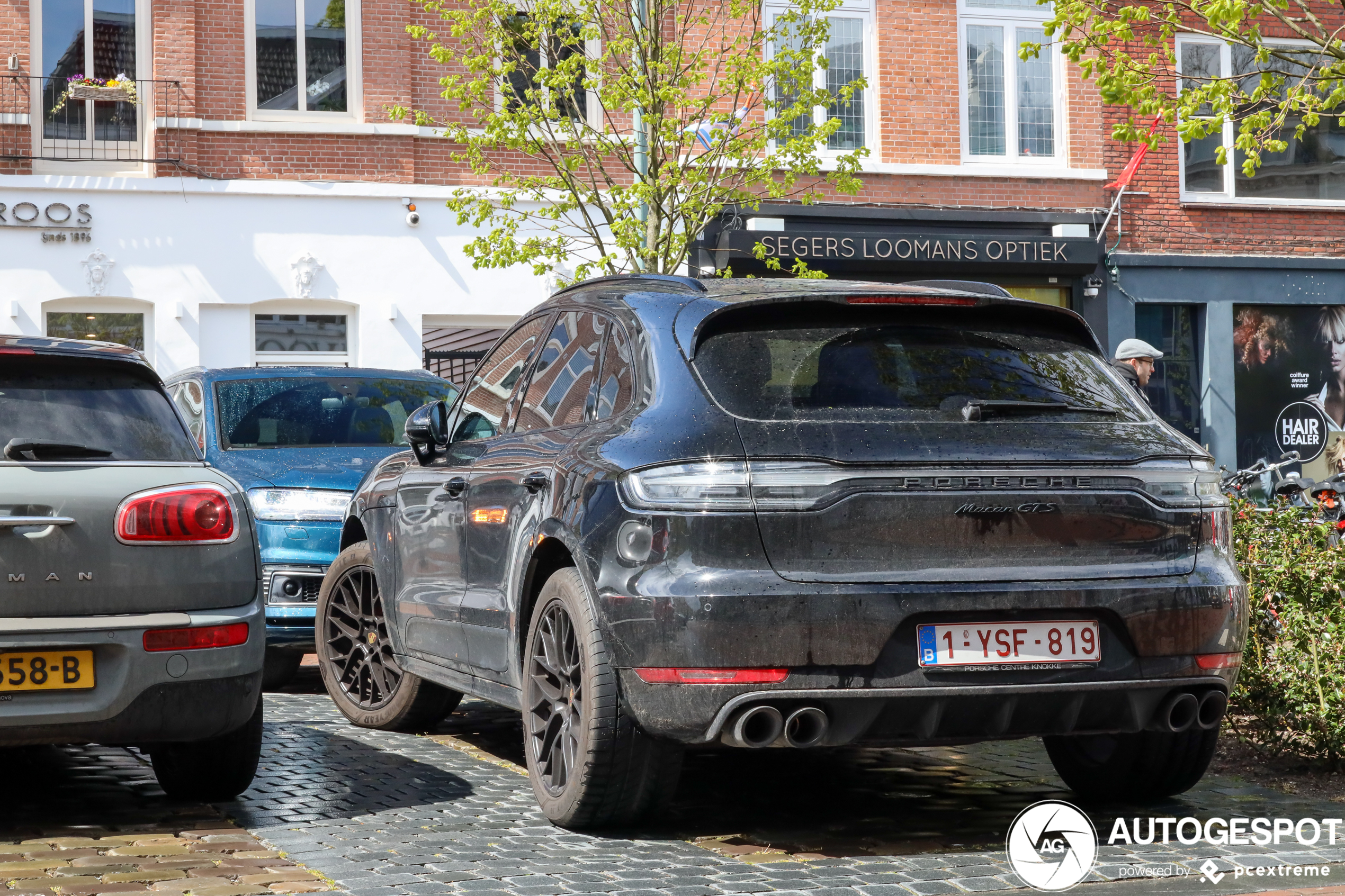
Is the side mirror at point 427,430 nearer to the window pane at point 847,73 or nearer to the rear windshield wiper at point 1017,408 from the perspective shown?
the rear windshield wiper at point 1017,408

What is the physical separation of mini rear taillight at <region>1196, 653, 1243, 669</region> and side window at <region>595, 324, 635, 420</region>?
6.22 ft

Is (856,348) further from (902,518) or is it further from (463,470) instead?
(463,470)

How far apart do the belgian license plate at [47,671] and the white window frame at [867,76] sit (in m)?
17.0

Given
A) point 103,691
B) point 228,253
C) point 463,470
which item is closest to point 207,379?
point 463,470

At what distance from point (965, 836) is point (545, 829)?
52.4 inches

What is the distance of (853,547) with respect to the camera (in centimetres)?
469

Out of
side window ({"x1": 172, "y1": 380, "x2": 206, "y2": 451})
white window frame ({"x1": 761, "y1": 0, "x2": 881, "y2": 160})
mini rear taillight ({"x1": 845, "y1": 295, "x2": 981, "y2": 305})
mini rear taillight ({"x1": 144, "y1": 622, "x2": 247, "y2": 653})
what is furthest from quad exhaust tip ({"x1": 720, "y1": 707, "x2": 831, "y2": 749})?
white window frame ({"x1": 761, "y1": 0, "x2": 881, "y2": 160})

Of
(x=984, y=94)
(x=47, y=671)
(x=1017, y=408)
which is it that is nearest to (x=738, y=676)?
(x=1017, y=408)

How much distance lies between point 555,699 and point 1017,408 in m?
1.70

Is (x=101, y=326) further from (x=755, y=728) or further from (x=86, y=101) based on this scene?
(x=755, y=728)

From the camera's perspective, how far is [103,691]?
16.9 ft

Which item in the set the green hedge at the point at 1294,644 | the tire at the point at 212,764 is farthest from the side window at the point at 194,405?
the green hedge at the point at 1294,644

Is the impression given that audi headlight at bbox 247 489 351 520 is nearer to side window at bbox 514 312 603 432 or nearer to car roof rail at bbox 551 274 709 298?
side window at bbox 514 312 603 432

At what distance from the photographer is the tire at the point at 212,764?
225 inches
